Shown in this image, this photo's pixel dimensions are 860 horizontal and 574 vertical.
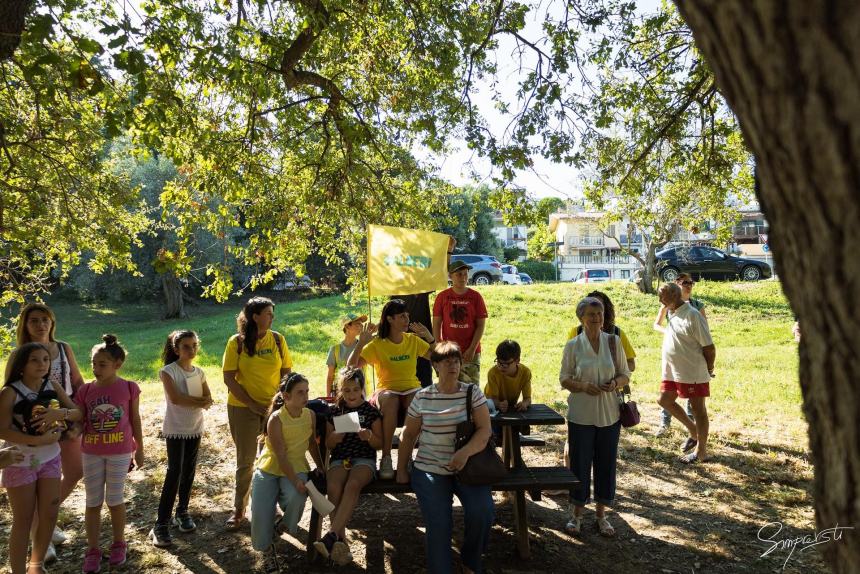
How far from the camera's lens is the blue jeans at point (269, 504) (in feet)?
13.3

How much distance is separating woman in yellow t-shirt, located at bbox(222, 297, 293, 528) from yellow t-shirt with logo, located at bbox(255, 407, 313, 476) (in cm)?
60

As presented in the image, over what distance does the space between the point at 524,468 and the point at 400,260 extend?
247cm

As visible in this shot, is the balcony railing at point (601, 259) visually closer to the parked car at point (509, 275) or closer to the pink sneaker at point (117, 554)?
the parked car at point (509, 275)

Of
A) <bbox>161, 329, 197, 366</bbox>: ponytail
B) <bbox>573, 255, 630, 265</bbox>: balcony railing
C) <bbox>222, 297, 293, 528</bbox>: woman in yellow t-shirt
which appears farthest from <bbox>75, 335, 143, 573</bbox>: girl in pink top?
<bbox>573, 255, 630, 265</bbox>: balcony railing

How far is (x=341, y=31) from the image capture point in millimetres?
6152

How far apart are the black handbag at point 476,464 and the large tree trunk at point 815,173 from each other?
2.74 m

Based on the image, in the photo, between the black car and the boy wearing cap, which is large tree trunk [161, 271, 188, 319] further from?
the boy wearing cap

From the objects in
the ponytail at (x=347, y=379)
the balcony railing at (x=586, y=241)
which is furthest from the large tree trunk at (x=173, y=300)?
the balcony railing at (x=586, y=241)

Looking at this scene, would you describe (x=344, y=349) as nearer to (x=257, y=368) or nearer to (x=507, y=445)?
(x=257, y=368)

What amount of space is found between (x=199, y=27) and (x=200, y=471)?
437 centimetres

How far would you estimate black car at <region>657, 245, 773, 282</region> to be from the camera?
22094 millimetres

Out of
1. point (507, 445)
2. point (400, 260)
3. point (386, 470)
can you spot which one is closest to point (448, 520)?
point (386, 470)

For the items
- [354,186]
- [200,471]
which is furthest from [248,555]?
[354,186]

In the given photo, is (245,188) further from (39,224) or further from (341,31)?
(39,224)
